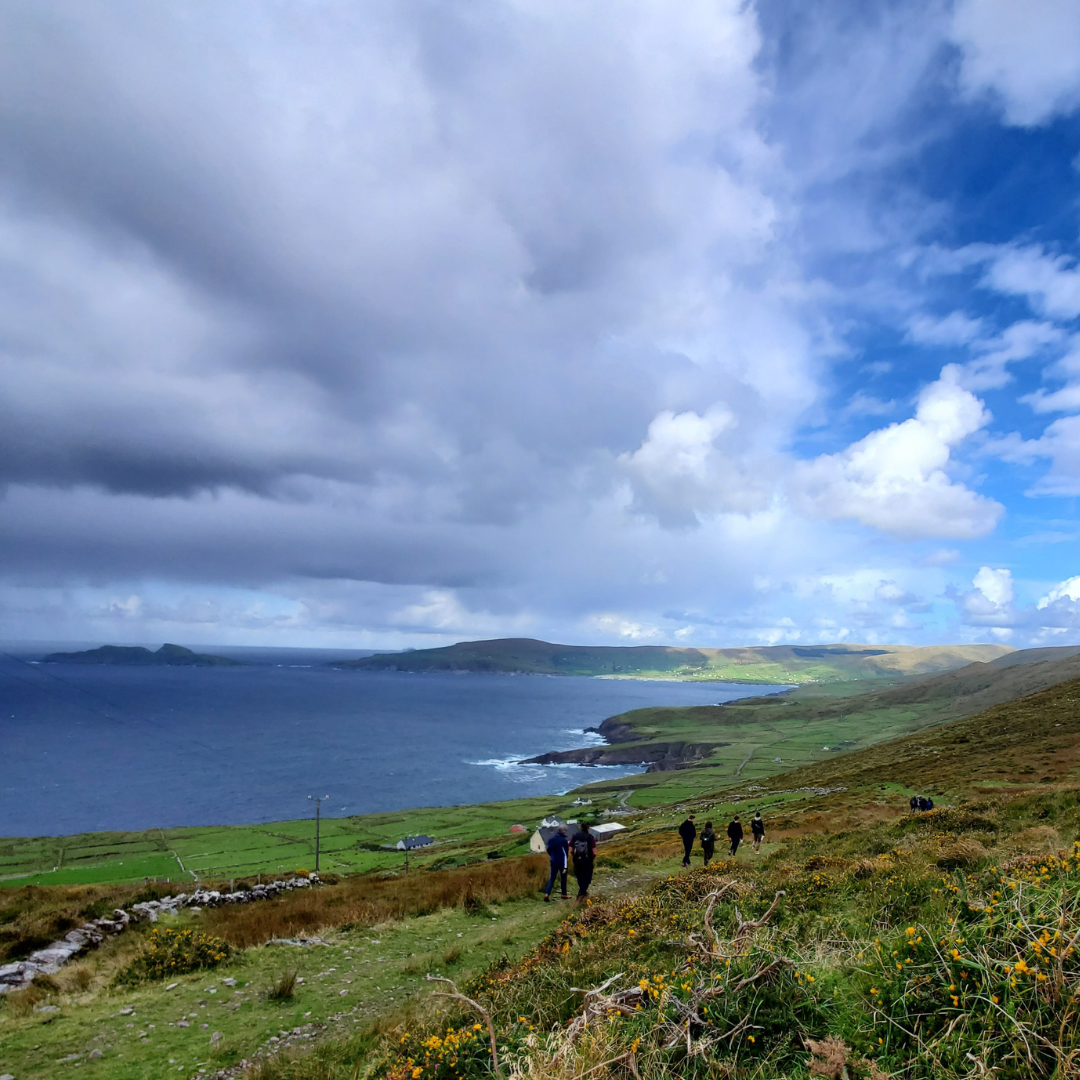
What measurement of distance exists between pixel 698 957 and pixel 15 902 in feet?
79.3

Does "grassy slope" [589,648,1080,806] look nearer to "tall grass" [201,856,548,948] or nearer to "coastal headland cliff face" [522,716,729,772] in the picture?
"coastal headland cliff face" [522,716,729,772]

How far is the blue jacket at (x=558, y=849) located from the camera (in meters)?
17.0

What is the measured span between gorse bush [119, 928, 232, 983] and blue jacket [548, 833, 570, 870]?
8355mm

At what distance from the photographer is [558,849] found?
17.0m

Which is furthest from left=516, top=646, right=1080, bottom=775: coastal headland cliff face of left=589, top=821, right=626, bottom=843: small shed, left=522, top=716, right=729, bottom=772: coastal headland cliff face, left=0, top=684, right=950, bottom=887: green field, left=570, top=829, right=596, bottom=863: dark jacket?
left=570, top=829, right=596, bottom=863: dark jacket

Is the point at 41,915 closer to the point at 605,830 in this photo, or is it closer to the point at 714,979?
the point at 714,979

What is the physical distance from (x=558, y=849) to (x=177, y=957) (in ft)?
30.9

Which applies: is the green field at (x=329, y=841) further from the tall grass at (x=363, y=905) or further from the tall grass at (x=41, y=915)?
the tall grass at (x=41, y=915)

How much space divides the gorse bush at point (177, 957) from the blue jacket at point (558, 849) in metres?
8.35

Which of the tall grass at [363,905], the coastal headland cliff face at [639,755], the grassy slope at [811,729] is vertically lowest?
the coastal headland cliff face at [639,755]

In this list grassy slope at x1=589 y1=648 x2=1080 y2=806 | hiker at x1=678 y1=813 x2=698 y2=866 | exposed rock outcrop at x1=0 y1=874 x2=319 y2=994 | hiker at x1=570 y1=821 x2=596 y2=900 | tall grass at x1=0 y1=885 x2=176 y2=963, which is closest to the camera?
exposed rock outcrop at x1=0 y1=874 x2=319 y2=994

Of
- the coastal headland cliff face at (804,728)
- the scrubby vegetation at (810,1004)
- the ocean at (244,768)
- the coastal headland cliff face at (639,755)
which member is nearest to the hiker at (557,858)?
the scrubby vegetation at (810,1004)

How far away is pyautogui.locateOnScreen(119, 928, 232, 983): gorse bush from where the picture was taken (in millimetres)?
12031

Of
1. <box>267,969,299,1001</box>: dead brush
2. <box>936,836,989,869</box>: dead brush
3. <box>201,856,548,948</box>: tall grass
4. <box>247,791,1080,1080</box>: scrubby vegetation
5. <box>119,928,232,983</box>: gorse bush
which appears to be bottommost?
<box>201,856,548,948</box>: tall grass
